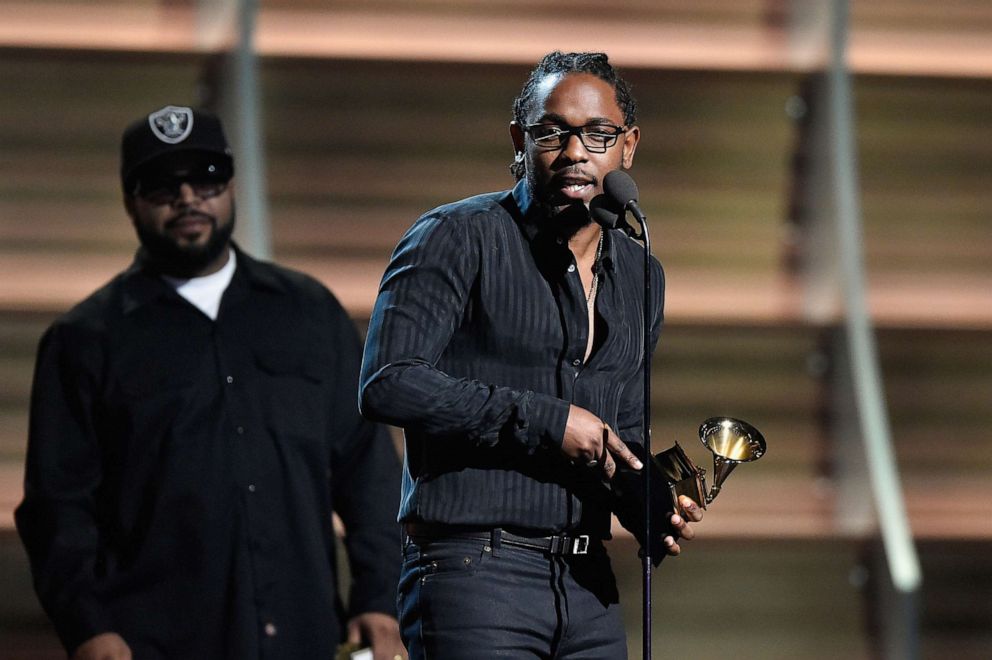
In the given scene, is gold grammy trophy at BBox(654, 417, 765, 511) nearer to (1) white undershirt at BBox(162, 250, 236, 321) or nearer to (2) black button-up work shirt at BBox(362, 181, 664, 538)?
(2) black button-up work shirt at BBox(362, 181, 664, 538)

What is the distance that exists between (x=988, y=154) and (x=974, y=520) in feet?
3.75

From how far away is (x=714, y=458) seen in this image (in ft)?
8.61

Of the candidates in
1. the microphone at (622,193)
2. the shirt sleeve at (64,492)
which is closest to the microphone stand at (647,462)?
the microphone at (622,193)

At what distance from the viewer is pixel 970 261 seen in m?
5.14

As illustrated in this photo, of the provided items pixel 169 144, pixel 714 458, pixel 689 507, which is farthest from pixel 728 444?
pixel 169 144

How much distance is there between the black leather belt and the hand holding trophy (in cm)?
8

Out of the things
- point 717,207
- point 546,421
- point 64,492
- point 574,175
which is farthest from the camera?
point 717,207

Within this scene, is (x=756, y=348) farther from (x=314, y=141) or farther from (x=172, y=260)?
(x=172, y=260)

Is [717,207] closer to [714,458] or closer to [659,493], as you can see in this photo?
[714,458]

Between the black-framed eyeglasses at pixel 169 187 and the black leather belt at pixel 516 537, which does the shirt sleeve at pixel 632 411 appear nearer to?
the black leather belt at pixel 516 537

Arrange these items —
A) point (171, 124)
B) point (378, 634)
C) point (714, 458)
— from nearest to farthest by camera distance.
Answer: point (714, 458) < point (378, 634) < point (171, 124)

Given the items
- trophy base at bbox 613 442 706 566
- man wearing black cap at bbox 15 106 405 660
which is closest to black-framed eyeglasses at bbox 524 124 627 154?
trophy base at bbox 613 442 706 566

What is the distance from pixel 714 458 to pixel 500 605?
44 cm

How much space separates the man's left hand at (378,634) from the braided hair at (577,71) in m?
1.41
